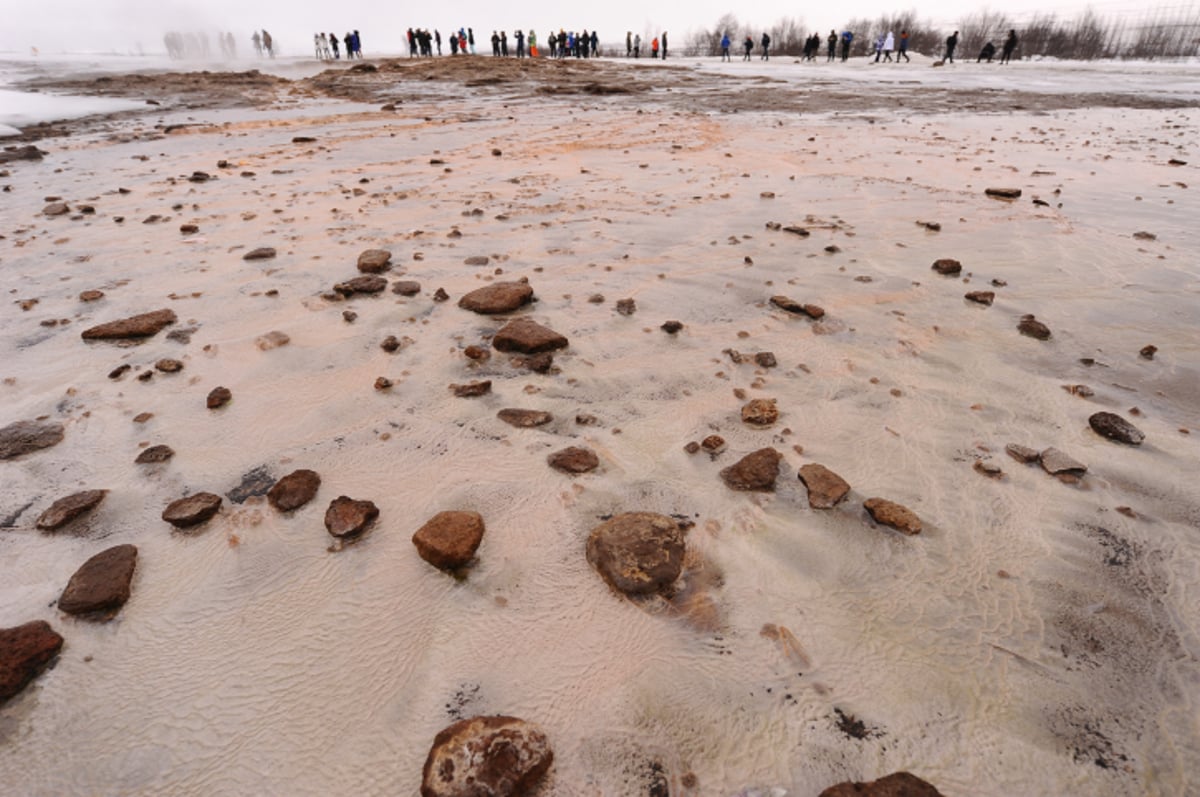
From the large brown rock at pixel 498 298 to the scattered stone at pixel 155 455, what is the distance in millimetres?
1408

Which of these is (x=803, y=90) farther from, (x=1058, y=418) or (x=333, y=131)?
(x=1058, y=418)

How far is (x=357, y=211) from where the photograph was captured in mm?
4449

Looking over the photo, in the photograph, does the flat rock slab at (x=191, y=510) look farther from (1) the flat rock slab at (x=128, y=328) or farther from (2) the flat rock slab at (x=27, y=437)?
(1) the flat rock slab at (x=128, y=328)

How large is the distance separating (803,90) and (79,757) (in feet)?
54.6

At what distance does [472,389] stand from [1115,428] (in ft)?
7.62

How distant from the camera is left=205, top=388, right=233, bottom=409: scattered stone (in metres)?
2.19

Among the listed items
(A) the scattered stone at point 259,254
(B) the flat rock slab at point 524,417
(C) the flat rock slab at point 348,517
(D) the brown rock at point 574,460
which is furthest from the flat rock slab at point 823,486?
(A) the scattered stone at point 259,254

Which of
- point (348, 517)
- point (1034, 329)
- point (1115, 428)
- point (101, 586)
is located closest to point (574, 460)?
point (348, 517)

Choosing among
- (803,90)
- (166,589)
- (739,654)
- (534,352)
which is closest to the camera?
(739,654)

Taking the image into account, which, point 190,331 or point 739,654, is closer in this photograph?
point 739,654

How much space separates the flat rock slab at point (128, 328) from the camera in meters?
2.67

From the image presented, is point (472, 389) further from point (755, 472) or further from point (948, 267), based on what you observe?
point (948, 267)

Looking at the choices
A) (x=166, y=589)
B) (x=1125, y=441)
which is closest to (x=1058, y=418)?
(x=1125, y=441)

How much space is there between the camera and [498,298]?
293 centimetres
